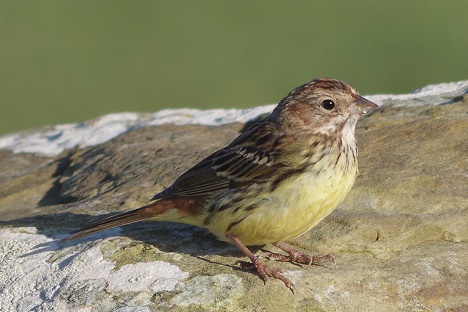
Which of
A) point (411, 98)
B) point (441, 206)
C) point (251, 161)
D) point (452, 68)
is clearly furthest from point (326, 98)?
point (452, 68)

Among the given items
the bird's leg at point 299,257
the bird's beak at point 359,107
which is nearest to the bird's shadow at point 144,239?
the bird's leg at point 299,257

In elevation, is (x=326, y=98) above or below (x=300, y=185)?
above

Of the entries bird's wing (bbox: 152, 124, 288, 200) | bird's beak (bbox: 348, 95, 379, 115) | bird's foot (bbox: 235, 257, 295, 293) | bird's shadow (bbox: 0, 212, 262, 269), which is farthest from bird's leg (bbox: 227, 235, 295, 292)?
bird's beak (bbox: 348, 95, 379, 115)

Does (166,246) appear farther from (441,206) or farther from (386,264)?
(441,206)

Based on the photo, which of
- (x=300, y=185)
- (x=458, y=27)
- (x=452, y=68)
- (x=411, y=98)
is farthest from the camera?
(x=458, y=27)

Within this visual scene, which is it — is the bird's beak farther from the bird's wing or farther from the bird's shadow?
the bird's shadow

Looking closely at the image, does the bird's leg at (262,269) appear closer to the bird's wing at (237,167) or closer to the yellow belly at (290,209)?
the yellow belly at (290,209)

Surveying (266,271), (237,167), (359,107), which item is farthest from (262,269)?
(359,107)

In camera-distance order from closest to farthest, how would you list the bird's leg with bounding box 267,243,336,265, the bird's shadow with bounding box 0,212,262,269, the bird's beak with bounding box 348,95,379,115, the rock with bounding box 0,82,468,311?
the rock with bounding box 0,82,468,311, the bird's leg with bounding box 267,243,336,265, the bird's shadow with bounding box 0,212,262,269, the bird's beak with bounding box 348,95,379,115

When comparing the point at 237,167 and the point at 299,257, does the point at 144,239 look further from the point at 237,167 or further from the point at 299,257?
the point at 299,257
